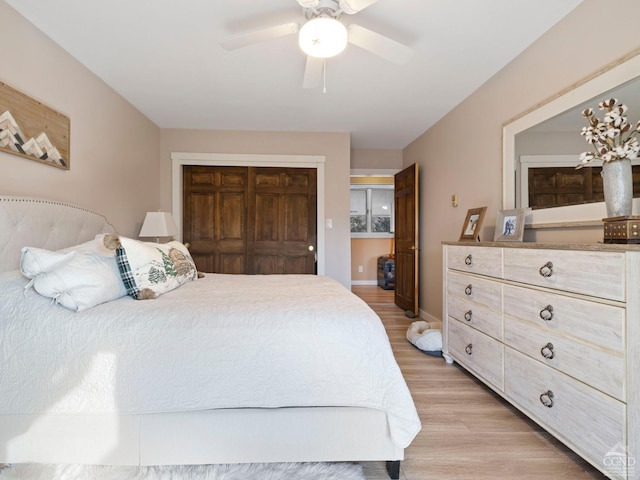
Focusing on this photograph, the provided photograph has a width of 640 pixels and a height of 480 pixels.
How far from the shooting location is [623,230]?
1.33 m

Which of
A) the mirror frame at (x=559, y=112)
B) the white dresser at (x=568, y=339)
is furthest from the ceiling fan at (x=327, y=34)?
the white dresser at (x=568, y=339)

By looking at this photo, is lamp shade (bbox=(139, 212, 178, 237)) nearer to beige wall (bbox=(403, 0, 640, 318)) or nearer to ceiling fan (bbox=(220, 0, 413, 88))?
ceiling fan (bbox=(220, 0, 413, 88))

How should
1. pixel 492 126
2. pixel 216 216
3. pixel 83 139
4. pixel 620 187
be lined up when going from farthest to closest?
pixel 216 216 → pixel 492 126 → pixel 83 139 → pixel 620 187

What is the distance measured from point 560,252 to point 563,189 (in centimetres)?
70

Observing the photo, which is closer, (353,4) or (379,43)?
(353,4)

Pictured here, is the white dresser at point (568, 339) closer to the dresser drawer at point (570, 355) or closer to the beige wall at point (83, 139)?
the dresser drawer at point (570, 355)

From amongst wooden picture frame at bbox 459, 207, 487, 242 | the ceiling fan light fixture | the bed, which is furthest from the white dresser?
the ceiling fan light fixture

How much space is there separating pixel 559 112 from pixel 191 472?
2794 millimetres

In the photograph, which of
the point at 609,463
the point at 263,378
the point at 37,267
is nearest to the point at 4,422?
the point at 37,267

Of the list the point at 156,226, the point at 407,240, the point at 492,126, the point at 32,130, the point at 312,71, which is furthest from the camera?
the point at 407,240

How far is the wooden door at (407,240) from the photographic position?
4211mm

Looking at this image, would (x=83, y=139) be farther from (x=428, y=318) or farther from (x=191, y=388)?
(x=428, y=318)

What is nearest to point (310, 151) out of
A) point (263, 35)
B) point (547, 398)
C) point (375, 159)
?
point (375, 159)

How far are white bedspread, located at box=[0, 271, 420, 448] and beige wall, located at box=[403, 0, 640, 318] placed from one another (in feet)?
→ 5.21
